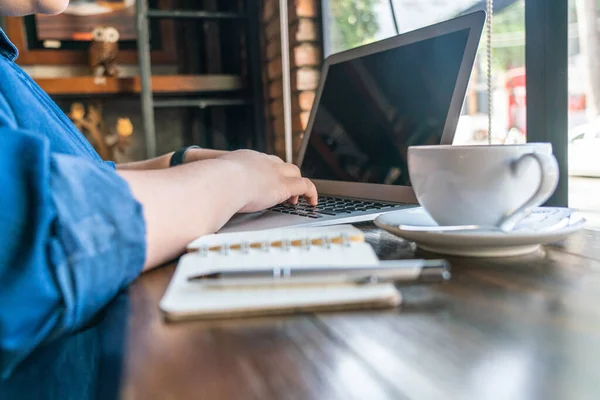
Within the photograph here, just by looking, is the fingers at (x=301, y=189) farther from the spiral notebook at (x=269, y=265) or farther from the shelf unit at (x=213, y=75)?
the shelf unit at (x=213, y=75)

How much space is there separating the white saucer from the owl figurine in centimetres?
175

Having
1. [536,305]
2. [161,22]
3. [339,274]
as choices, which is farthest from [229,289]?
[161,22]

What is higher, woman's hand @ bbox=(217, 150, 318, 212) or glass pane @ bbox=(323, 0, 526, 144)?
glass pane @ bbox=(323, 0, 526, 144)

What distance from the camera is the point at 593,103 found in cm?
88

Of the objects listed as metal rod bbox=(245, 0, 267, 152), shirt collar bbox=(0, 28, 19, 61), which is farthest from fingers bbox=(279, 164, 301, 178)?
metal rod bbox=(245, 0, 267, 152)

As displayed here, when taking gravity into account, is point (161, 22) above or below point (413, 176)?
above

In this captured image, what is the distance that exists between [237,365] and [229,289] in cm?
8

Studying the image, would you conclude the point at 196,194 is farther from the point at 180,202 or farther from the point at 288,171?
the point at 288,171

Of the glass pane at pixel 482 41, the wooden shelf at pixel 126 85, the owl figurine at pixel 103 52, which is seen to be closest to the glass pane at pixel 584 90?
the glass pane at pixel 482 41

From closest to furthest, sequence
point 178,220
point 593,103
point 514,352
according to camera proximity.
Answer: point 514,352 → point 178,220 → point 593,103

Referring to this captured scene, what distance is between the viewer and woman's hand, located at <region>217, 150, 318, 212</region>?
0.57 meters

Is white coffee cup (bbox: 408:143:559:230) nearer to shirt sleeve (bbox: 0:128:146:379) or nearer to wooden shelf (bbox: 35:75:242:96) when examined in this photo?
shirt sleeve (bbox: 0:128:146:379)

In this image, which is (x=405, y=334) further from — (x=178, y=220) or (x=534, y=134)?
(x=534, y=134)

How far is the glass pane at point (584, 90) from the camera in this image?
2.83 feet
